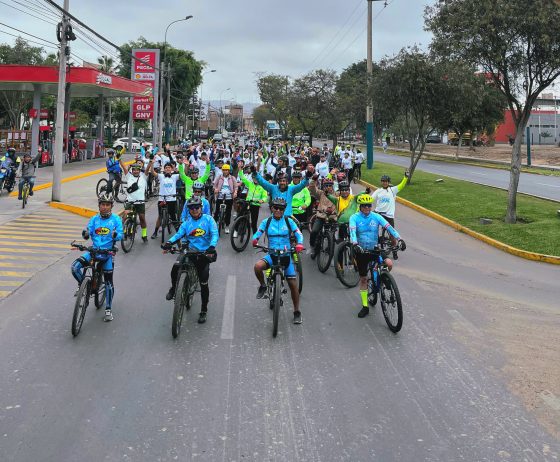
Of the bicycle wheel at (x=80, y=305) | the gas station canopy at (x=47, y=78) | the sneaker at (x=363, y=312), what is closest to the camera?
the bicycle wheel at (x=80, y=305)

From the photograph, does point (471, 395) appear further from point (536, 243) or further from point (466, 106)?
point (466, 106)

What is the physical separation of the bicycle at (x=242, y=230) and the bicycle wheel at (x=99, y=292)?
4.22 m

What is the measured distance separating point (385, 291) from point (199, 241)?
2685 millimetres

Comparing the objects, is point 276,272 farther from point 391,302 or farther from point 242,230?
point 242,230

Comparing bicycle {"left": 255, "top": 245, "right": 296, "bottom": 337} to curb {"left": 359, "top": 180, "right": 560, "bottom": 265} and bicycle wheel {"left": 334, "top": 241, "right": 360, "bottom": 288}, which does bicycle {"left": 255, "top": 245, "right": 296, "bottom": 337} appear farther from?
curb {"left": 359, "top": 180, "right": 560, "bottom": 265}

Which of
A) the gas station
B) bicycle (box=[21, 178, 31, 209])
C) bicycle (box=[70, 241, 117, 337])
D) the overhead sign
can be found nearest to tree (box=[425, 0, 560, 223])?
bicycle (box=[70, 241, 117, 337])

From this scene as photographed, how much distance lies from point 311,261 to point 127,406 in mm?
6885


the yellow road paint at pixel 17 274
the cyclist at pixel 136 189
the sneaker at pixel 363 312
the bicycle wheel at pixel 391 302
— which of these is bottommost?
the yellow road paint at pixel 17 274

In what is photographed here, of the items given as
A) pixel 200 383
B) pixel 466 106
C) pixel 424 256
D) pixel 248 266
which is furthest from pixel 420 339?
pixel 466 106

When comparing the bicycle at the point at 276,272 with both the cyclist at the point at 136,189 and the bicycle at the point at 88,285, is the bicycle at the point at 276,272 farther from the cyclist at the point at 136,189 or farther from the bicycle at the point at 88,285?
the cyclist at the point at 136,189

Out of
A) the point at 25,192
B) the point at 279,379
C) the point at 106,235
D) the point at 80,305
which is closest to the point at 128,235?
the point at 106,235

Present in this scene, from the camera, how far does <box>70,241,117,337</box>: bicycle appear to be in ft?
21.9

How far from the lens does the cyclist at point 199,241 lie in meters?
7.28

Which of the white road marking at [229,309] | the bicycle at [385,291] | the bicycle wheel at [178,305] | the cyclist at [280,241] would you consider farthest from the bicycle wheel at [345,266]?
the bicycle wheel at [178,305]
